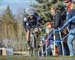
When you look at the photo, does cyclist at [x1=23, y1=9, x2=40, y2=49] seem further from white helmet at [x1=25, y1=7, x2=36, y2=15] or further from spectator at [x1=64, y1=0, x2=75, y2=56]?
spectator at [x1=64, y1=0, x2=75, y2=56]

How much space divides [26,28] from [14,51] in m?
0.75

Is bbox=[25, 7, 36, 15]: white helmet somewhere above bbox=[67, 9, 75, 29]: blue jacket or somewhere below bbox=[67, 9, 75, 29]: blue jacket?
above

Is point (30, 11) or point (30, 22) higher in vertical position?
point (30, 11)

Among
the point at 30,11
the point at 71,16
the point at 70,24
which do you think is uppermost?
the point at 30,11

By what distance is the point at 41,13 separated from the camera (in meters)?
9.88

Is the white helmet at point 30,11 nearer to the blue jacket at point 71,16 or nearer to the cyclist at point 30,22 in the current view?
the cyclist at point 30,22

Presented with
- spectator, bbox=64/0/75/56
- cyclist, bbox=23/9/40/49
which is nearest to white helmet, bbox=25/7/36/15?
cyclist, bbox=23/9/40/49

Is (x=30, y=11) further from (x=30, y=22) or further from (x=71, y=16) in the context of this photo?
(x=71, y=16)

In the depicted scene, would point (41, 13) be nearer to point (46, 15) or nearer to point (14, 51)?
point (46, 15)

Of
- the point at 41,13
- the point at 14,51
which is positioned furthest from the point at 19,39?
the point at 41,13

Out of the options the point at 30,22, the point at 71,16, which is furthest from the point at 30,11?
the point at 71,16

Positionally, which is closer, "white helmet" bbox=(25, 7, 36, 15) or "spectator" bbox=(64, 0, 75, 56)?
"spectator" bbox=(64, 0, 75, 56)

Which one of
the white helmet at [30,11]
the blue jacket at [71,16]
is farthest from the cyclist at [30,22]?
the blue jacket at [71,16]

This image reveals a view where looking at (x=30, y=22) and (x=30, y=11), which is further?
(x=30, y=11)
